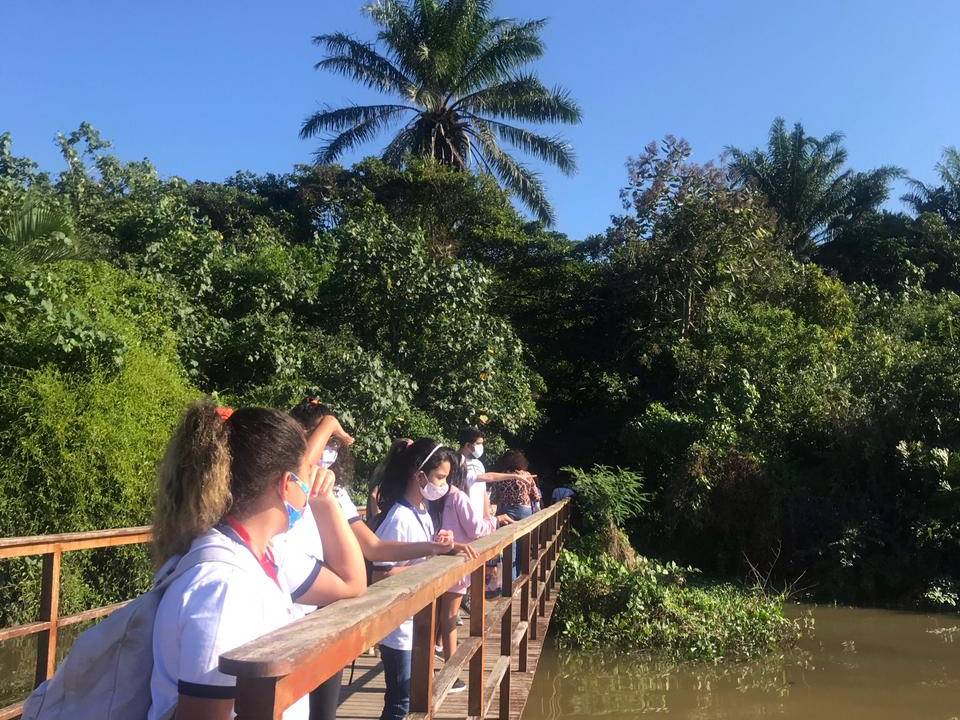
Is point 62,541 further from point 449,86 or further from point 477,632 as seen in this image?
point 449,86

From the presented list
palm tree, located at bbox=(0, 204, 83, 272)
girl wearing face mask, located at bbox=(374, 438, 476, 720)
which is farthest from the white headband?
palm tree, located at bbox=(0, 204, 83, 272)

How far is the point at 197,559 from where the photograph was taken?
4.97 feet

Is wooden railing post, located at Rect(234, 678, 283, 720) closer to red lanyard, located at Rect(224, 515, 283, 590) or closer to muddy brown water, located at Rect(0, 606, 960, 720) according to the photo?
red lanyard, located at Rect(224, 515, 283, 590)

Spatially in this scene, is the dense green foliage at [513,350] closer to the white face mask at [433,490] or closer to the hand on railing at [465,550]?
the white face mask at [433,490]

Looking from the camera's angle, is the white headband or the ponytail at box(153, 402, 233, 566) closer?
the ponytail at box(153, 402, 233, 566)

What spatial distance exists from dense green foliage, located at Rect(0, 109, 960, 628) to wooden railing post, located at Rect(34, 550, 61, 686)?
4686 millimetres

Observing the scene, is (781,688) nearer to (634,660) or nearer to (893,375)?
(634,660)

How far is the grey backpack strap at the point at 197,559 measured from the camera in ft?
4.91

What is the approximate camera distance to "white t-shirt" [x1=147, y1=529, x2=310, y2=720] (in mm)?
1381

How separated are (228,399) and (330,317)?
12.0 ft

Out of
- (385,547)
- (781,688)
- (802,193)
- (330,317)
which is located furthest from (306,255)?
(802,193)

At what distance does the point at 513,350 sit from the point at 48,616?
11.4m

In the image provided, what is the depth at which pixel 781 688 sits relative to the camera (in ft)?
26.6

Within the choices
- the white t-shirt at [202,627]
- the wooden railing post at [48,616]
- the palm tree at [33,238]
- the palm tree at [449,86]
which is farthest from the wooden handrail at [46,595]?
the palm tree at [449,86]
